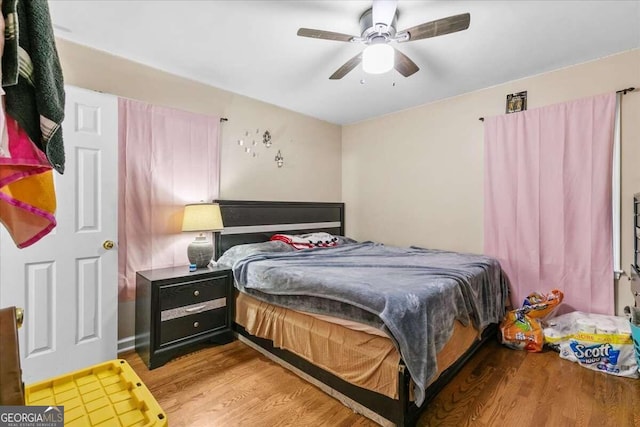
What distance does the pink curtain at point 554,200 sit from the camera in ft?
8.26

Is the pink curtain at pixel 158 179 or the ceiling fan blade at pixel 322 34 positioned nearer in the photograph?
the ceiling fan blade at pixel 322 34

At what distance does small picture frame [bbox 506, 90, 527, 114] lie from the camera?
2.93 metres

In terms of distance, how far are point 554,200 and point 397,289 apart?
2025 mm

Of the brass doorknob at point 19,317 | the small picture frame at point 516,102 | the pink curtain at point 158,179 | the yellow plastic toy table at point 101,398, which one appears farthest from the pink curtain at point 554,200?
the brass doorknob at point 19,317

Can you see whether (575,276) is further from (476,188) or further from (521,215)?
(476,188)

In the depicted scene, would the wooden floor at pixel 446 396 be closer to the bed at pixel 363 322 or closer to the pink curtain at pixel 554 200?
the bed at pixel 363 322

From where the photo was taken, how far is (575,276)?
2.64 meters

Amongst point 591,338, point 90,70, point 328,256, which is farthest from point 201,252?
point 591,338

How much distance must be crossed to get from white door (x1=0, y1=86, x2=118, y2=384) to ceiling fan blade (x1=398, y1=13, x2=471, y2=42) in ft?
7.51

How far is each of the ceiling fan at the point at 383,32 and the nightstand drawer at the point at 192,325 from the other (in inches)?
89.5

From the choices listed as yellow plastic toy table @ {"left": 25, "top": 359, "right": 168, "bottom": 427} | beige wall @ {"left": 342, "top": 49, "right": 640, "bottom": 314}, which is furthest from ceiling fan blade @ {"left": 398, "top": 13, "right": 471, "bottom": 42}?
yellow plastic toy table @ {"left": 25, "top": 359, "right": 168, "bottom": 427}

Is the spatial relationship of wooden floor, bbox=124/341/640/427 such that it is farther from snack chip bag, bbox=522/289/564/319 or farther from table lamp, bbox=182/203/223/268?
table lamp, bbox=182/203/223/268

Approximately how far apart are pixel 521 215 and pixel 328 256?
75.5 inches

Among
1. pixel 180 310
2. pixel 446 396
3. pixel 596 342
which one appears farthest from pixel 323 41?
pixel 596 342
